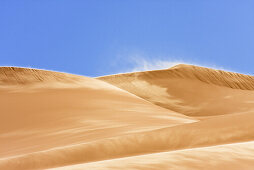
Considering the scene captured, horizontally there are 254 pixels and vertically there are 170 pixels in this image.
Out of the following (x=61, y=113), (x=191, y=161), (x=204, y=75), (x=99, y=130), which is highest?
(x=204, y=75)

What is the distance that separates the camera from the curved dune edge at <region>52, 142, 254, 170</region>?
169 inches

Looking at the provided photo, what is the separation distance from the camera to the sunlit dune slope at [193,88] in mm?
28906

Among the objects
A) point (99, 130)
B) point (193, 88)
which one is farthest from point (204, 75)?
point (99, 130)

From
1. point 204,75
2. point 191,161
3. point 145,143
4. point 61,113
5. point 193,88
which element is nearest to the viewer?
point 191,161

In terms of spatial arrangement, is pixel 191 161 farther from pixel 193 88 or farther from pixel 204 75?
pixel 204 75

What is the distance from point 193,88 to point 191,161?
29.6m

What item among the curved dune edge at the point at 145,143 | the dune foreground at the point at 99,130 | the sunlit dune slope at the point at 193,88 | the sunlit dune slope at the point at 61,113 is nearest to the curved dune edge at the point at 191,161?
the dune foreground at the point at 99,130

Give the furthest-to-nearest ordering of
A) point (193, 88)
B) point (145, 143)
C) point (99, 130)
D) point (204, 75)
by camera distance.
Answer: point (204, 75) → point (193, 88) → point (99, 130) → point (145, 143)

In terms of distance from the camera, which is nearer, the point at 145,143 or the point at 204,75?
the point at 145,143

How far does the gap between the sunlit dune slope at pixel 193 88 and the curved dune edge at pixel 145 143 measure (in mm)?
19975

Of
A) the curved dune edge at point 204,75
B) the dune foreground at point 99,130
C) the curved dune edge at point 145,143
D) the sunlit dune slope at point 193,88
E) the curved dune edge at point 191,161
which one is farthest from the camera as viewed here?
the curved dune edge at point 204,75

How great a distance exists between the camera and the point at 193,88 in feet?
110

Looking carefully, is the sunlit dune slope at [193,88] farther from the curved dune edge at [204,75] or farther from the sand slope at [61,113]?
the sand slope at [61,113]

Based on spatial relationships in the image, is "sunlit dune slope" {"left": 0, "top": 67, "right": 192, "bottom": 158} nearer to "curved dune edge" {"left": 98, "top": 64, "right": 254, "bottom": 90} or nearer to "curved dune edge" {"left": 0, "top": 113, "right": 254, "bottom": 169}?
"curved dune edge" {"left": 0, "top": 113, "right": 254, "bottom": 169}
